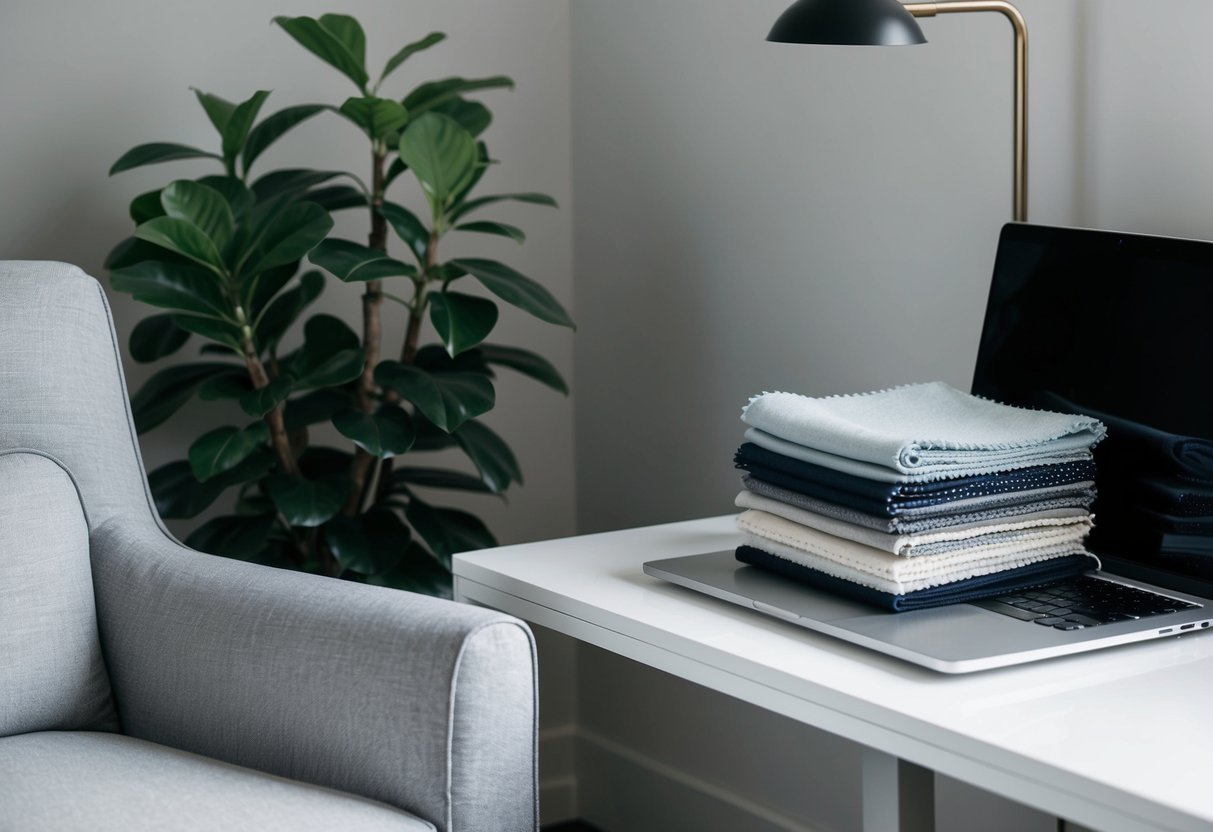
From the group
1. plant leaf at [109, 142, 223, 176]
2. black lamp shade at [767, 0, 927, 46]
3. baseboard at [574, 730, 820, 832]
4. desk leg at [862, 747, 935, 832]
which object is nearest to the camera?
desk leg at [862, 747, 935, 832]

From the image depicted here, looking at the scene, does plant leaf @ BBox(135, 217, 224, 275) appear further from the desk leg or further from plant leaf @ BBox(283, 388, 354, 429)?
the desk leg

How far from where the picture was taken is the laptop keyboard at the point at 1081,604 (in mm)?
1050

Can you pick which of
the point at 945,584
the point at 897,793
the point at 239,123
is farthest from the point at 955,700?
the point at 239,123

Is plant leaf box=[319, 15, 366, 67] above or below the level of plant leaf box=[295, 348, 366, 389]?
above

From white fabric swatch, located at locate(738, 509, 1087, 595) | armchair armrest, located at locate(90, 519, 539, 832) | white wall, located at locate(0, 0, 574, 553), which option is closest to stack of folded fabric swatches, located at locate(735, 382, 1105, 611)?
white fabric swatch, located at locate(738, 509, 1087, 595)

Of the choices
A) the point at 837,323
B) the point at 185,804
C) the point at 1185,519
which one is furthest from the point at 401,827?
the point at 837,323

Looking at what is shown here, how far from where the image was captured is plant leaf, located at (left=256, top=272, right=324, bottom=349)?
1837 mm

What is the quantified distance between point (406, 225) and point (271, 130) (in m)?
0.26

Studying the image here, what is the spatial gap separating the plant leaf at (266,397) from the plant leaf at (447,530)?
288 millimetres

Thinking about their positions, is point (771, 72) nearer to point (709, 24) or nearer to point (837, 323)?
point (709, 24)

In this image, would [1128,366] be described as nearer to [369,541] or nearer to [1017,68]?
[1017,68]

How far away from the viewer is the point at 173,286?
168 centimetres

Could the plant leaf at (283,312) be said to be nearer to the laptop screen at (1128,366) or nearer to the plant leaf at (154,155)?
the plant leaf at (154,155)

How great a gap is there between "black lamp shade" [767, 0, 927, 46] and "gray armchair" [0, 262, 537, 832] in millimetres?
578
